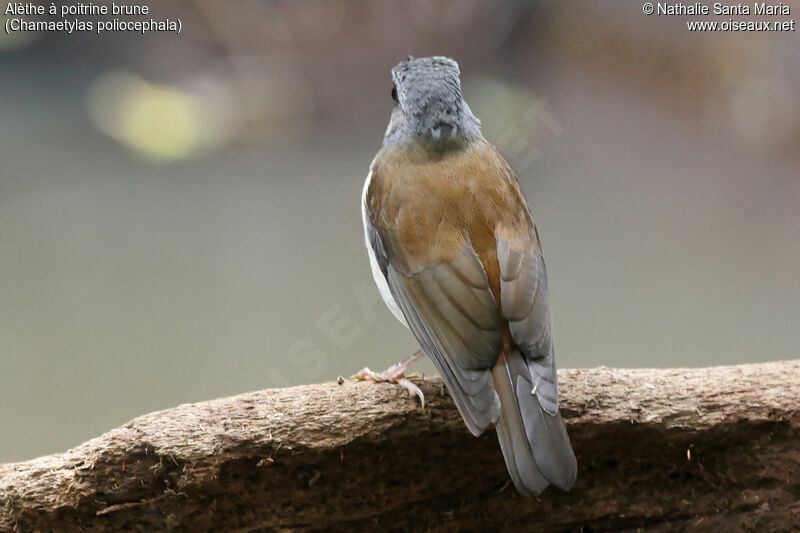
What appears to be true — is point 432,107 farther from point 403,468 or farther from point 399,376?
point 403,468

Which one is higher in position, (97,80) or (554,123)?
(97,80)

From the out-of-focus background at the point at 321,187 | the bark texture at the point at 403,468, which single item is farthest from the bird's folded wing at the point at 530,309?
the out-of-focus background at the point at 321,187

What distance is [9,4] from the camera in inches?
155

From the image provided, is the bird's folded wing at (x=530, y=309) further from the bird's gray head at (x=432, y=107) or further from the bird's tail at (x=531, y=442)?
the bird's gray head at (x=432, y=107)

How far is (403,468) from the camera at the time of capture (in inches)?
104

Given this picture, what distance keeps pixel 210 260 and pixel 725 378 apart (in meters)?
2.72

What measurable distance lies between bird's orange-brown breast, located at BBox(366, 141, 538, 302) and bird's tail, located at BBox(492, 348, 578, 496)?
36 centimetres

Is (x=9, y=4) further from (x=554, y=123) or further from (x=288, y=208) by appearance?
(x=554, y=123)

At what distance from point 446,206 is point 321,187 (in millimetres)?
1629

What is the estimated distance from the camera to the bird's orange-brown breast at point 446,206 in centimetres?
267

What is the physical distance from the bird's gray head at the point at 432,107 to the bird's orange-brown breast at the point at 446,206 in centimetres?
6

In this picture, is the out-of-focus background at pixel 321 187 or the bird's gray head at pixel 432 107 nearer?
the bird's gray head at pixel 432 107

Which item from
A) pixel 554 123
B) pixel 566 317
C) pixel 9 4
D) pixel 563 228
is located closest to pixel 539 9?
pixel 554 123

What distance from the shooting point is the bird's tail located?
2227 mm
